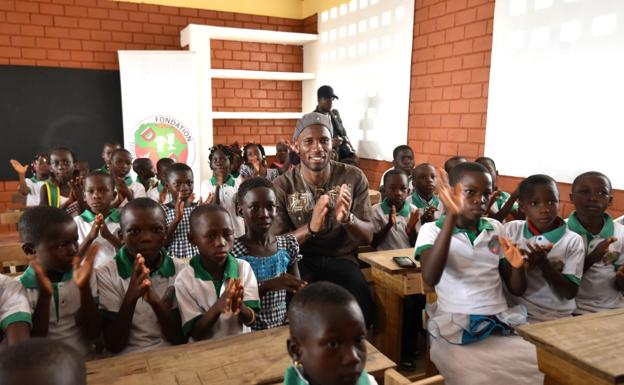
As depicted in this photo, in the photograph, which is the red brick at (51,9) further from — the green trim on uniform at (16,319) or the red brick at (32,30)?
the green trim on uniform at (16,319)

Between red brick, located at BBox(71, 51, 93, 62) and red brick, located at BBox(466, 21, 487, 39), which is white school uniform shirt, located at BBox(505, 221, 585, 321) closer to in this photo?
red brick, located at BBox(466, 21, 487, 39)

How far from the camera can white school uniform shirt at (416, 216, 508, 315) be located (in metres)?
1.93

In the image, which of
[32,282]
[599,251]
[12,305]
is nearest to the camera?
[12,305]

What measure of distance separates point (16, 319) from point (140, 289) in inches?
14.2

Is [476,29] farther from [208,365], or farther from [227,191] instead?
[208,365]

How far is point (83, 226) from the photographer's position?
2691 millimetres

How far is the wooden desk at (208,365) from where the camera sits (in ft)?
4.02

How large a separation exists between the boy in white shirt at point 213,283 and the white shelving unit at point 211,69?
15.0 ft

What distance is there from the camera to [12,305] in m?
1.41

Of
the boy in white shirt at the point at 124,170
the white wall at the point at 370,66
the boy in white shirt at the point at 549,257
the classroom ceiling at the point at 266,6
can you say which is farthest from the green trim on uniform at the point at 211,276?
the classroom ceiling at the point at 266,6

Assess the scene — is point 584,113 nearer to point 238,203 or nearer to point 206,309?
point 238,203

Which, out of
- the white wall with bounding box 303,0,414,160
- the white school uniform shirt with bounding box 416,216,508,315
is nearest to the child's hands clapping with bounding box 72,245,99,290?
the white school uniform shirt with bounding box 416,216,508,315

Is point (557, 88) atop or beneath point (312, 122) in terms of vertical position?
atop

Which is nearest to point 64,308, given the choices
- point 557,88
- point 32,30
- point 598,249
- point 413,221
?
point 413,221
